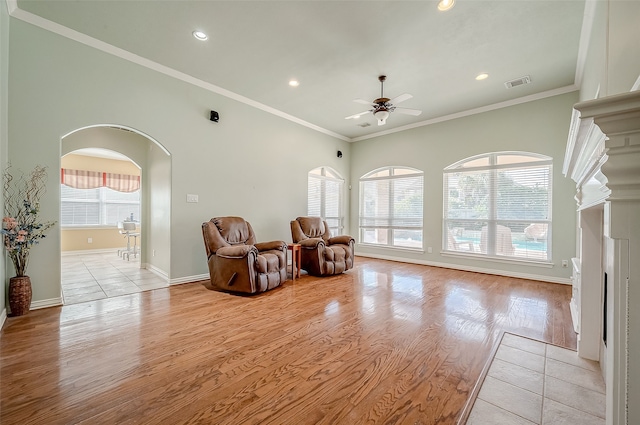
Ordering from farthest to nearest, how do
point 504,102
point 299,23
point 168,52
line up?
point 504,102, point 168,52, point 299,23

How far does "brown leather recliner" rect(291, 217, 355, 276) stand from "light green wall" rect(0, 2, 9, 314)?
3.53 m

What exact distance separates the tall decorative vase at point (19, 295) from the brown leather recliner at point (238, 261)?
1827 mm

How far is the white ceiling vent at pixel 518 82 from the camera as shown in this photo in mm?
3997

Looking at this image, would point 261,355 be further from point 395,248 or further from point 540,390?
point 395,248

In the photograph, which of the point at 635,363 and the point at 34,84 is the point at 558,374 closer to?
the point at 635,363

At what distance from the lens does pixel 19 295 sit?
8.99 feet

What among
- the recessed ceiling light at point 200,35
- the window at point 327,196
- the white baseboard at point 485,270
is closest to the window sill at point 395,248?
the white baseboard at point 485,270

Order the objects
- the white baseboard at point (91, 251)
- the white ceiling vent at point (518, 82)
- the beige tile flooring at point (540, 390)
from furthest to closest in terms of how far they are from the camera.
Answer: the white baseboard at point (91, 251) < the white ceiling vent at point (518, 82) < the beige tile flooring at point (540, 390)

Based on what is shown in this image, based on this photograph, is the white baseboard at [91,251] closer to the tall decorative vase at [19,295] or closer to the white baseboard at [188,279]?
the white baseboard at [188,279]

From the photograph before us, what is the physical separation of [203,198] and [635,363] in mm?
4627

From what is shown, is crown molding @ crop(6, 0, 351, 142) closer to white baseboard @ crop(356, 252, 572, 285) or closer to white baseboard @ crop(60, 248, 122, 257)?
white baseboard @ crop(356, 252, 572, 285)

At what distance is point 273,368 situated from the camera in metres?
1.90

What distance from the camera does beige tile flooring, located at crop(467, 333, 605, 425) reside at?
1479 mm

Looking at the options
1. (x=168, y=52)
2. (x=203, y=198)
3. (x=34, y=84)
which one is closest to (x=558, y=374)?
(x=203, y=198)
